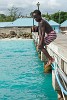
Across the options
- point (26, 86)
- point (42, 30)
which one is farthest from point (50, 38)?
point (26, 86)

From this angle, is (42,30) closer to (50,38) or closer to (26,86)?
(50,38)

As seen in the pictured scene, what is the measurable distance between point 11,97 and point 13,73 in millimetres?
6413

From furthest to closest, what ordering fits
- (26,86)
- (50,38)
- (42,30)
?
(26,86)
(50,38)
(42,30)

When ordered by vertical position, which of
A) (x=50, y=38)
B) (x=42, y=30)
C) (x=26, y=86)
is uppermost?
(x=42, y=30)

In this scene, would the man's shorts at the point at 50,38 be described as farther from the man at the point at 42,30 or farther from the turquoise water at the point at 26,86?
the turquoise water at the point at 26,86

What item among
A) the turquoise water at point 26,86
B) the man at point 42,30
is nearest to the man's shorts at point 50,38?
the man at point 42,30

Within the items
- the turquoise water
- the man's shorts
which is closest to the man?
the man's shorts

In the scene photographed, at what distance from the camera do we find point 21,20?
82.2m

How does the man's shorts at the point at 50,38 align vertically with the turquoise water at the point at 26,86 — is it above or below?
above

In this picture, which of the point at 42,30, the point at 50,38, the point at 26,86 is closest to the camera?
the point at 42,30

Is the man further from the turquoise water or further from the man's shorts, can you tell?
the turquoise water

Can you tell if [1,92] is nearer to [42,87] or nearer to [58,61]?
[42,87]

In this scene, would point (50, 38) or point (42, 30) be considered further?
point (50, 38)

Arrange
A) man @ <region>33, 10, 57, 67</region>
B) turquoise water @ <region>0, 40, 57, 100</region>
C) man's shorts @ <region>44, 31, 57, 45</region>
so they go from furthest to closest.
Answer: turquoise water @ <region>0, 40, 57, 100</region>, man's shorts @ <region>44, 31, 57, 45</region>, man @ <region>33, 10, 57, 67</region>
